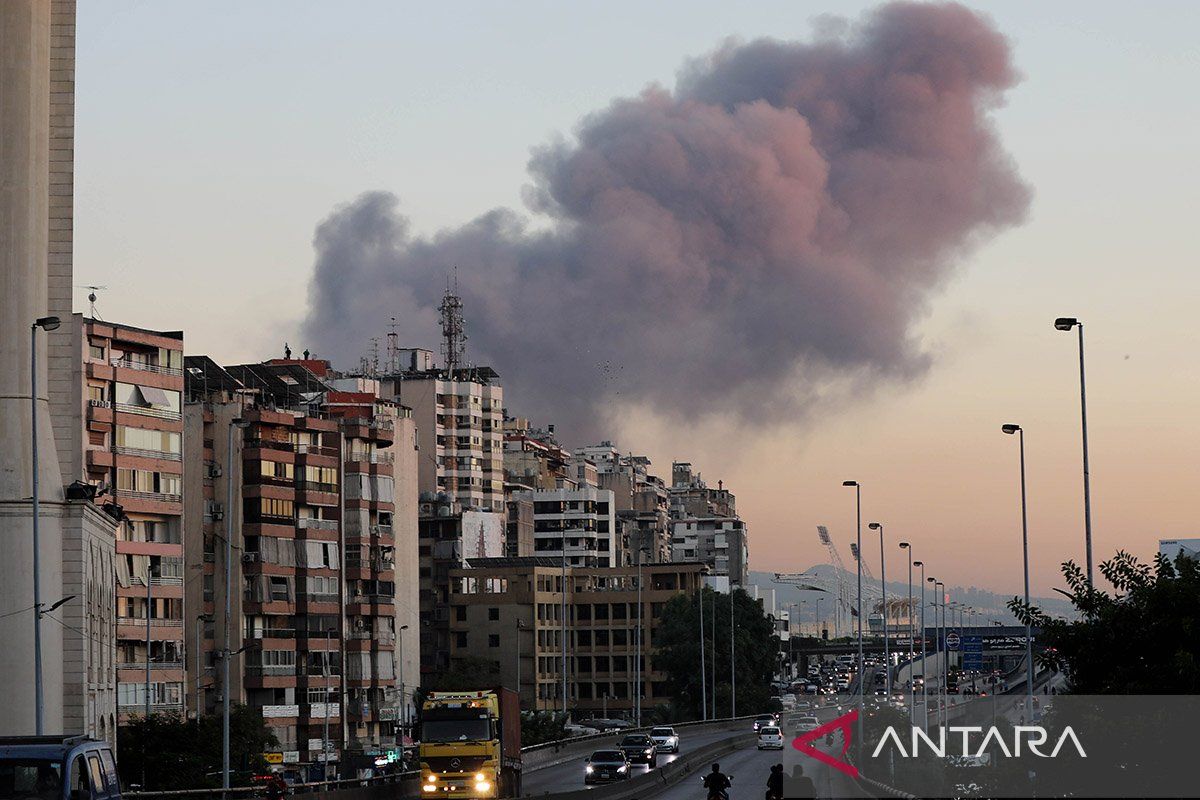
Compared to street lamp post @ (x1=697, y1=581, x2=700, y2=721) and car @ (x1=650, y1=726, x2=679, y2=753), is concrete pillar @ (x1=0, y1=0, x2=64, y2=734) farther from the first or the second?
street lamp post @ (x1=697, y1=581, x2=700, y2=721)

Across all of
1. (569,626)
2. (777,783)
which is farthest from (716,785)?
(569,626)

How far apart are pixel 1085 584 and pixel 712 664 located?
12951cm

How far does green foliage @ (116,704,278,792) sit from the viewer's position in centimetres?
7094

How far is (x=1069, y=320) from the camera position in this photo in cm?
Result: 5256

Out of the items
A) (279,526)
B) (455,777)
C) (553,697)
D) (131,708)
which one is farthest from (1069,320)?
(553,697)

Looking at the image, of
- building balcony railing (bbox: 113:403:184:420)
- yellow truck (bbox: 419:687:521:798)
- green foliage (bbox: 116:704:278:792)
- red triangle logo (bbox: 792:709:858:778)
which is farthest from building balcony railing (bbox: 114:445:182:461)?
yellow truck (bbox: 419:687:521:798)

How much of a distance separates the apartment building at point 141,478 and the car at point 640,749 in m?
24.7

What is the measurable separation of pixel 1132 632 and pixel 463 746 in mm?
29163

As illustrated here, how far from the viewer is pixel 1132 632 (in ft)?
90.9

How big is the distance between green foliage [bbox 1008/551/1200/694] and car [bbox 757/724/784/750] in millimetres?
72423

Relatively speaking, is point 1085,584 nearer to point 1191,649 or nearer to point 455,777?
point 1191,649

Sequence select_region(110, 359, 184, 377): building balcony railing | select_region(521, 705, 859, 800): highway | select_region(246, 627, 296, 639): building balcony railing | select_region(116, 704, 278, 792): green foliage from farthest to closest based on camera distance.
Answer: select_region(246, 627, 296, 639): building balcony railing < select_region(110, 359, 184, 377): building balcony railing < select_region(116, 704, 278, 792): green foliage < select_region(521, 705, 859, 800): highway

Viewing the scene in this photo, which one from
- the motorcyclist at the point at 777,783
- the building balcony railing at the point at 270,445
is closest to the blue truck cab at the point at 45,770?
the motorcyclist at the point at 777,783

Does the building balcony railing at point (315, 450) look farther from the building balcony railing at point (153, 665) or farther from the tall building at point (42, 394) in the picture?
the tall building at point (42, 394)
